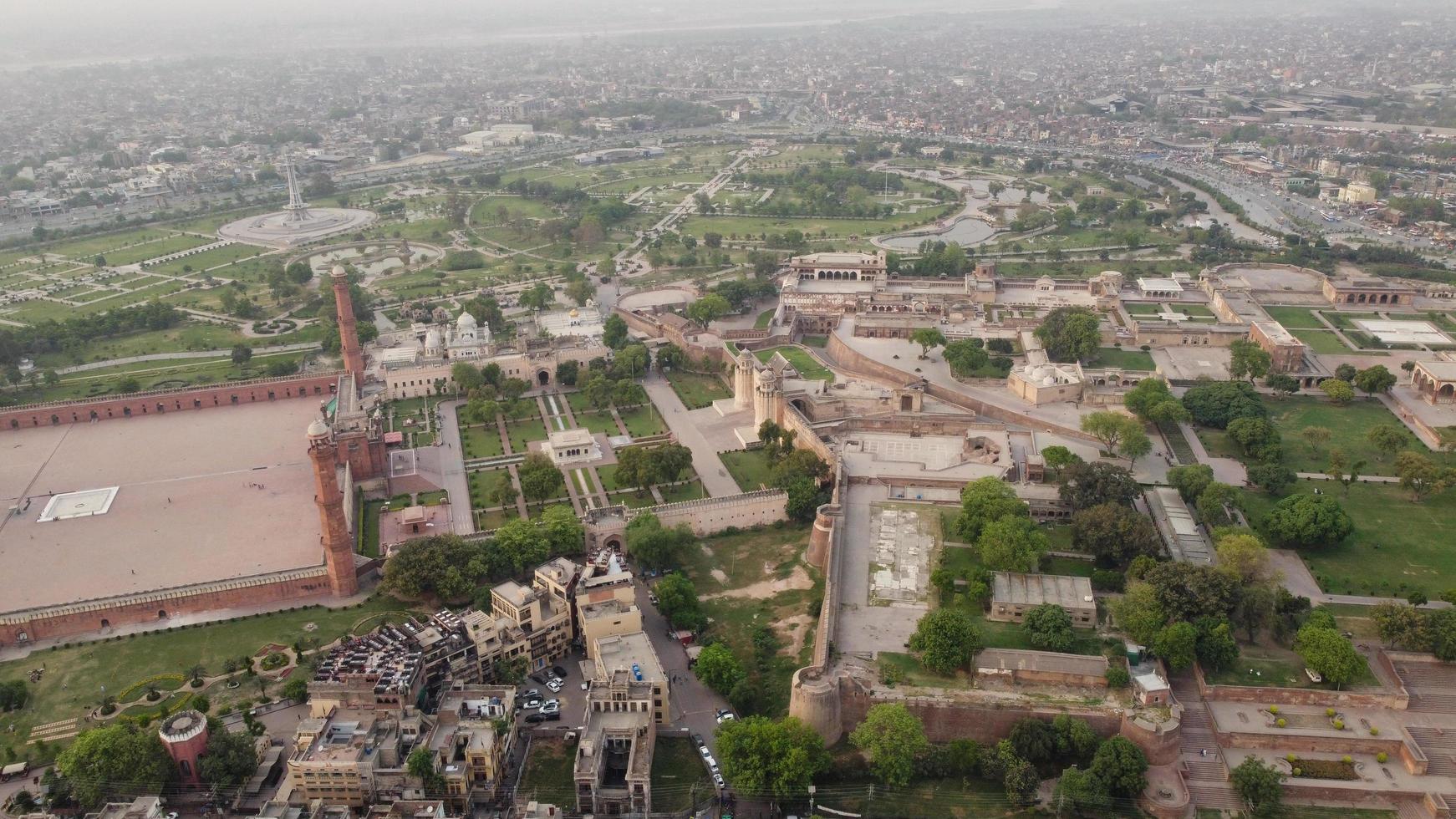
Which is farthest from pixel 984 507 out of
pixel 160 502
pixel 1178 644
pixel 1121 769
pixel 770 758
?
pixel 160 502

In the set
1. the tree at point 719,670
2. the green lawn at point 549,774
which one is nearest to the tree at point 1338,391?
the tree at point 719,670

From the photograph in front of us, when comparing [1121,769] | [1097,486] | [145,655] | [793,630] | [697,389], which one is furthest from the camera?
[697,389]

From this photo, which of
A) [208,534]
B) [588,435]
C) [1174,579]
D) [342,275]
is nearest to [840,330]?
[588,435]

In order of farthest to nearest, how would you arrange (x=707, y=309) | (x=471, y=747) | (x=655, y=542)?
(x=707, y=309), (x=655, y=542), (x=471, y=747)

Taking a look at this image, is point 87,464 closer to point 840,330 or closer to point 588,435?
point 588,435

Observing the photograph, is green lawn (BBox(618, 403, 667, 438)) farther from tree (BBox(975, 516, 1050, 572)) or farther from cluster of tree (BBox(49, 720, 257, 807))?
cluster of tree (BBox(49, 720, 257, 807))

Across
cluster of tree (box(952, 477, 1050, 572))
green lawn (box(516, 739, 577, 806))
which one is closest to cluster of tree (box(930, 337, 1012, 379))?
cluster of tree (box(952, 477, 1050, 572))

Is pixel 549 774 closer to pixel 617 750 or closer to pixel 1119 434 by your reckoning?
pixel 617 750

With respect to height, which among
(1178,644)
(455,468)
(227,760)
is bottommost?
(455,468)
